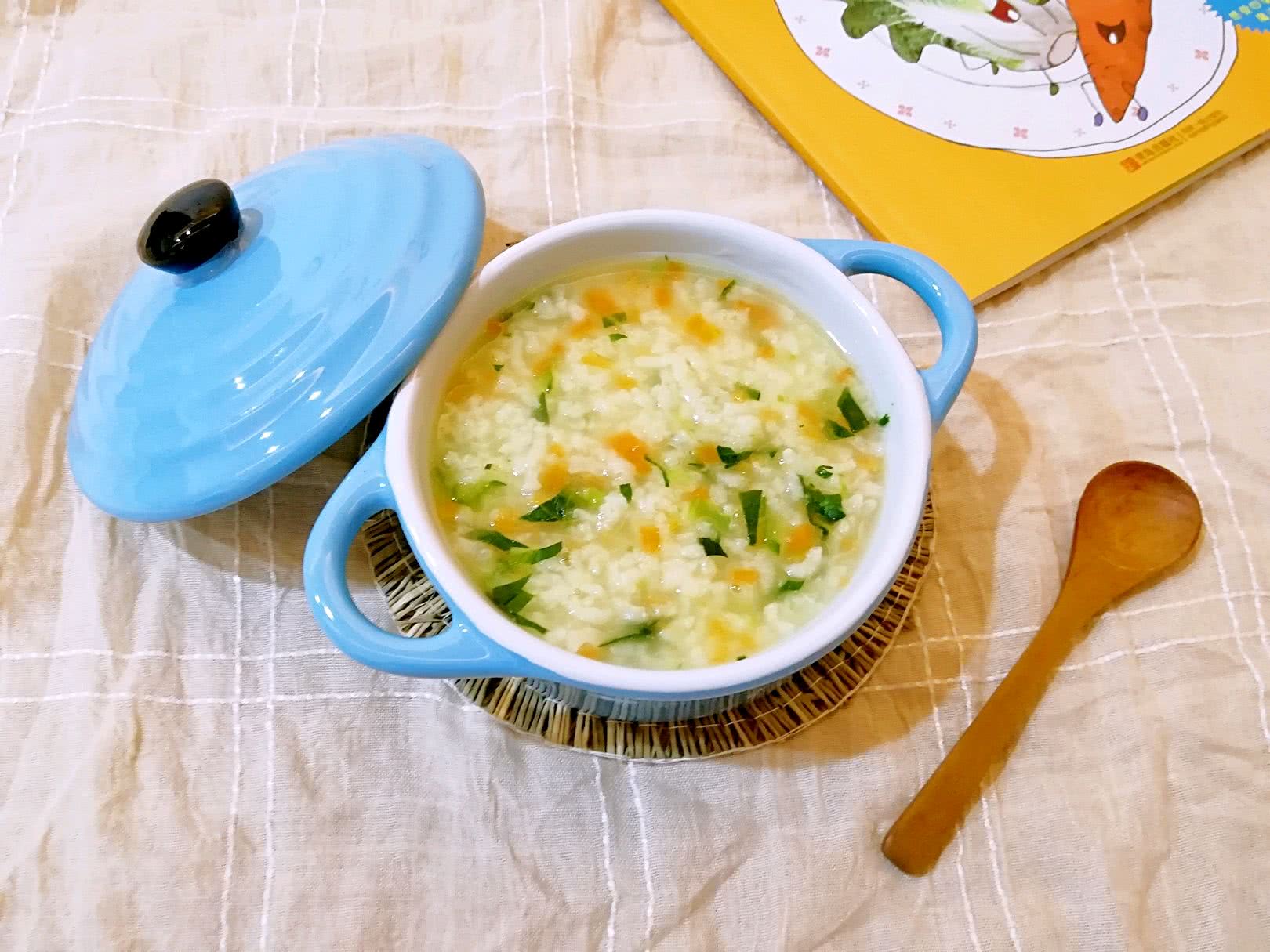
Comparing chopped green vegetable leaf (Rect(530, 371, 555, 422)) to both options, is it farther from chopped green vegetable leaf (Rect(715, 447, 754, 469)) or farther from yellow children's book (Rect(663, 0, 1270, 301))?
yellow children's book (Rect(663, 0, 1270, 301))

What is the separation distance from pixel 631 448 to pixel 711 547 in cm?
A: 12

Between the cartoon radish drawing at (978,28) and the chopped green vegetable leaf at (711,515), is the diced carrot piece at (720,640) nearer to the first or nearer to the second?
the chopped green vegetable leaf at (711,515)

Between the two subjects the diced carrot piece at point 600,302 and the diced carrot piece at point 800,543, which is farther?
the diced carrot piece at point 600,302

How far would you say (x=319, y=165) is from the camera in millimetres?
908

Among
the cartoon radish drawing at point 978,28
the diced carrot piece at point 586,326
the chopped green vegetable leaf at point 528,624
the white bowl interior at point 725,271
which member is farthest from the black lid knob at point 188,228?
the cartoon radish drawing at point 978,28

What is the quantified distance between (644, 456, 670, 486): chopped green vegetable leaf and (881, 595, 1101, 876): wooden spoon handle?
358 millimetres

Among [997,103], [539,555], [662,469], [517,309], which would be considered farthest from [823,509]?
[997,103]

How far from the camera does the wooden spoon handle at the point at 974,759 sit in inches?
32.2

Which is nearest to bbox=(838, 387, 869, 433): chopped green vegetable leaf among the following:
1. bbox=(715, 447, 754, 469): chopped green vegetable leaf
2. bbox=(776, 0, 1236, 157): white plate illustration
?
bbox=(715, 447, 754, 469): chopped green vegetable leaf

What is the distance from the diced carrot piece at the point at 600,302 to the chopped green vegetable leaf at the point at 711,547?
27 cm

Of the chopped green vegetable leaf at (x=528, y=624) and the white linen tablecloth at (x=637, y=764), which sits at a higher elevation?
the chopped green vegetable leaf at (x=528, y=624)

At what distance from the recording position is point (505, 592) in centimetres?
79

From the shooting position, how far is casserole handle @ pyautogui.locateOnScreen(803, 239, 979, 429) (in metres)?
0.83

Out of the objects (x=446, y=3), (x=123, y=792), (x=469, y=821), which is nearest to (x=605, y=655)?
(x=469, y=821)
